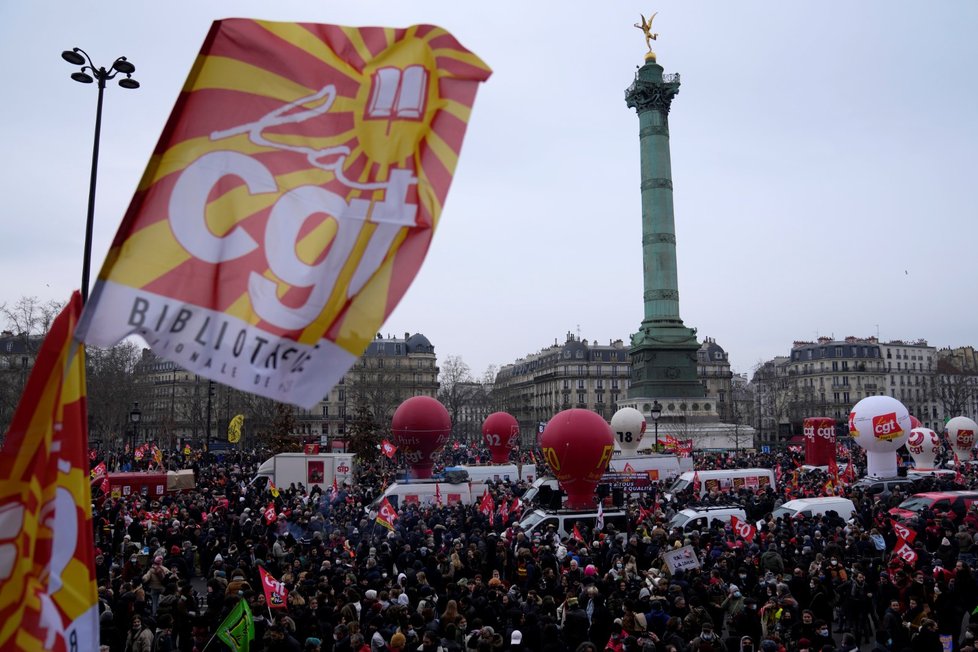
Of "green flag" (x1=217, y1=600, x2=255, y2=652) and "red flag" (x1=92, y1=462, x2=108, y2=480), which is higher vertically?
"red flag" (x1=92, y1=462, x2=108, y2=480)

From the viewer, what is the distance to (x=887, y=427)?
31.5m

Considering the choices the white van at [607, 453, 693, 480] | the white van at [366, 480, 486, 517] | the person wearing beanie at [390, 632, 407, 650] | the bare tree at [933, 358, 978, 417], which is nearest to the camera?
the person wearing beanie at [390, 632, 407, 650]

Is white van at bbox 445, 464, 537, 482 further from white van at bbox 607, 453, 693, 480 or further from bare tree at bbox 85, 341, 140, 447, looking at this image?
bare tree at bbox 85, 341, 140, 447

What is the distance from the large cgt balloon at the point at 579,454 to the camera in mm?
22547

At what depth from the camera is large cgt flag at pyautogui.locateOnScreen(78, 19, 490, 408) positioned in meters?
4.05

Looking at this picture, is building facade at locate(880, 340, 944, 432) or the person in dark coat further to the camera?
building facade at locate(880, 340, 944, 432)

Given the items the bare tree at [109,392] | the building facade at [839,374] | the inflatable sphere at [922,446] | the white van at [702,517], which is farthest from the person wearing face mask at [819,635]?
the building facade at [839,374]

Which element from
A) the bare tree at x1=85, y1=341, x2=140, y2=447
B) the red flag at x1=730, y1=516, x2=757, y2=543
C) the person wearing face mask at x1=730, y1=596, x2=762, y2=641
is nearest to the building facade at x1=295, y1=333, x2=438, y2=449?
the bare tree at x1=85, y1=341, x2=140, y2=447

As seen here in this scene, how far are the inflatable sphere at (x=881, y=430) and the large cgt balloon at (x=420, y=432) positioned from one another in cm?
1618

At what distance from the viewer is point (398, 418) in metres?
32.2

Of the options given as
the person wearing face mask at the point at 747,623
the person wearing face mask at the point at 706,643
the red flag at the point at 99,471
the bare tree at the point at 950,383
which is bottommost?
the person wearing face mask at the point at 747,623

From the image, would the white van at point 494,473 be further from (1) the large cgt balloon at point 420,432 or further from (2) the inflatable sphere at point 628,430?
(2) the inflatable sphere at point 628,430

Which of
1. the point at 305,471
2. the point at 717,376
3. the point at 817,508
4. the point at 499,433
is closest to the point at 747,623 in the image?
the point at 817,508

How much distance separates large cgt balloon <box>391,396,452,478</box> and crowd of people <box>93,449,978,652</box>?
9.72 metres
